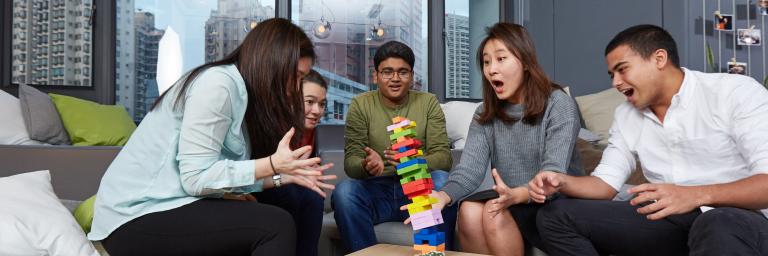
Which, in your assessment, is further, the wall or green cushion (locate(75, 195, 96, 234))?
the wall

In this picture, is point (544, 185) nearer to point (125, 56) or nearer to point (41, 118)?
point (41, 118)

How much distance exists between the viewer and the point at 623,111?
188 cm

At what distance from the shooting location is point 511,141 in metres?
2.03

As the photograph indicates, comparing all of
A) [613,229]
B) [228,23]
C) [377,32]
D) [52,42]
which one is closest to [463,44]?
[377,32]

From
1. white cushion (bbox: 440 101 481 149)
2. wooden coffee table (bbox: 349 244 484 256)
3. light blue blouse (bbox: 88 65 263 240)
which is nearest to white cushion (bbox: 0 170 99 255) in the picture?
light blue blouse (bbox: 88 65 263 240)

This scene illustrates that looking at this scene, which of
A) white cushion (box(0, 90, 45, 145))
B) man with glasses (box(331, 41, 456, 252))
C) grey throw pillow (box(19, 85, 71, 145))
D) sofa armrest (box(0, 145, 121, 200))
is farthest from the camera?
grey throw pillow (box(19, 85, 71, 145))

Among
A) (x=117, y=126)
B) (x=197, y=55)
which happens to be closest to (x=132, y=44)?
(x=197, y=55)

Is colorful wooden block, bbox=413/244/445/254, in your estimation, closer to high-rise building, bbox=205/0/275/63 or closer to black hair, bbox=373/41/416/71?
black hair, bbox=373/41/416/71

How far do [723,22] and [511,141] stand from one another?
2386 millimetres

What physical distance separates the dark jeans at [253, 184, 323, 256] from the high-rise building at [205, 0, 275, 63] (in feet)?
8.42

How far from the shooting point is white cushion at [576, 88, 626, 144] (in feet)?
10.7

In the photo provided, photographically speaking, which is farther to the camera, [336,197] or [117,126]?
[117,126]

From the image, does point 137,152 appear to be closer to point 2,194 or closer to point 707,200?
point 2,194

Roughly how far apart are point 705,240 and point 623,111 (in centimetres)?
56
